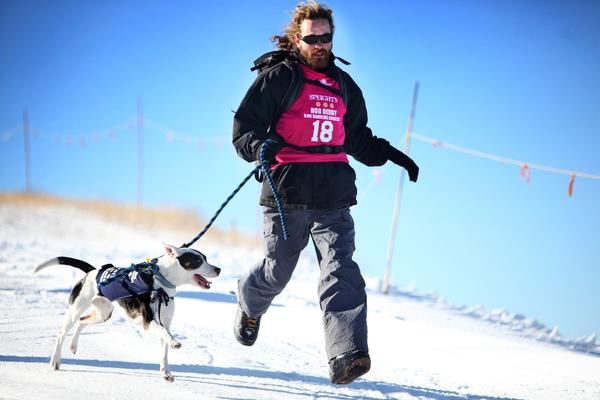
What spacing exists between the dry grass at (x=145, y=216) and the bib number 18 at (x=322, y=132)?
941cm

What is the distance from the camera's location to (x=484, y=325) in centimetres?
729

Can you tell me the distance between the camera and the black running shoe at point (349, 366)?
3461mm

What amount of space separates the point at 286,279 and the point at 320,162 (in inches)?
31.7

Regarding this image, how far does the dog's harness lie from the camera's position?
360 centimetres

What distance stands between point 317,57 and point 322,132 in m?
0.50

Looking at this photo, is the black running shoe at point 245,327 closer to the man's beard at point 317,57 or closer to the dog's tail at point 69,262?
the dog's tail at point 69,262

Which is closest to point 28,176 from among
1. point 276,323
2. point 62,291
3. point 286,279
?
point 62,291

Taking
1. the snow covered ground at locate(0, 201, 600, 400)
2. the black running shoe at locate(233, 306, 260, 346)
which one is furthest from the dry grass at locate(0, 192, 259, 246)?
the black running shoe at locate(233, 306, 260, 346)

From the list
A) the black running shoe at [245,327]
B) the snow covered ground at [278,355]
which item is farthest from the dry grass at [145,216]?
the black running shoe at [245,327]

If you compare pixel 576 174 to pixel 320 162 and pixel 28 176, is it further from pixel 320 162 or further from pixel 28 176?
pixel 28 176

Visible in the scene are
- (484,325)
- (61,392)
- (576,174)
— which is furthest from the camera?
(484,325)

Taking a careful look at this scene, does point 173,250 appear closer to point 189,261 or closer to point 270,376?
point 189,261

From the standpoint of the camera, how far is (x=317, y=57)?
3902mm

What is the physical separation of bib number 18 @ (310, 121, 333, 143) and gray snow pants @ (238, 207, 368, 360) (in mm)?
448
